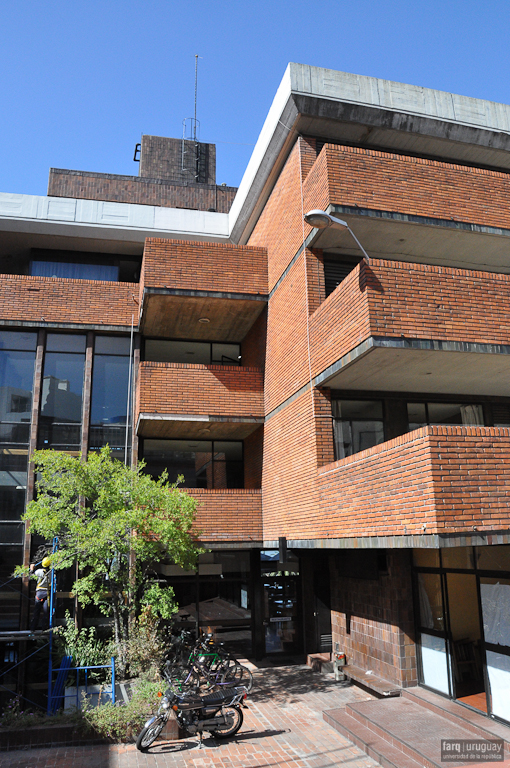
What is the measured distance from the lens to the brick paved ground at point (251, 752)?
898 centimetres

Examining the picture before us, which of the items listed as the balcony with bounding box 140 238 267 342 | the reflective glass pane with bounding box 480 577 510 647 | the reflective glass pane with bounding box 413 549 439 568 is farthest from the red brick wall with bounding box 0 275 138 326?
the reflective glass pane with bounding box 480 577 510 647

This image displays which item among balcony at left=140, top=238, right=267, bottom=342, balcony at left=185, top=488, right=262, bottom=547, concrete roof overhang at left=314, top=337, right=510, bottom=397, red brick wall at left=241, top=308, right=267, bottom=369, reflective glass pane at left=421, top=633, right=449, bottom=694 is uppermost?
balcony at left=140, top=238, right=267, bottom=342

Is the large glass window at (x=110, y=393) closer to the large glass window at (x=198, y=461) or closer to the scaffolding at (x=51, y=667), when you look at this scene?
the large glass window at (x=198, y=461)

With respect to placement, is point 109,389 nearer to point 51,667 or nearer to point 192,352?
point 192,352

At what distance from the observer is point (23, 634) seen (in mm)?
12062

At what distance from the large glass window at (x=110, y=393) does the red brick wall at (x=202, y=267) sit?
102 inches

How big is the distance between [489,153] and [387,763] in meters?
14.2

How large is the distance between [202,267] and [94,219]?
4597mm

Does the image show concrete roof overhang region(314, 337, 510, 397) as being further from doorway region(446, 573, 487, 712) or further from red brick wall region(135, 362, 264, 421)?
doorway region(446, 573, 487, 712)

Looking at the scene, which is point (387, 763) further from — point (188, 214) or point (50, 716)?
point (188, 214)

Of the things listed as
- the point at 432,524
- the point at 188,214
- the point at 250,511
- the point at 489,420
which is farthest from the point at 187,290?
the point at 432,524

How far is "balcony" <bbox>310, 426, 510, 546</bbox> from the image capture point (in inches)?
312

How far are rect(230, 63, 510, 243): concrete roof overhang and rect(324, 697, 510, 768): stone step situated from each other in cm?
1281

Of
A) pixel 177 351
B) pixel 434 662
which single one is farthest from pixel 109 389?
pixel 434 662
